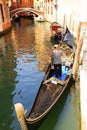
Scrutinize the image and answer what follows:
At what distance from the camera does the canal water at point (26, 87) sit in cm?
605

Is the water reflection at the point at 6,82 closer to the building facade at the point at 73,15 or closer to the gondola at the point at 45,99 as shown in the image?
the gondola at the point at 45,99

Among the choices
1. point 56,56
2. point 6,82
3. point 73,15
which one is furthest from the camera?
point 73,15

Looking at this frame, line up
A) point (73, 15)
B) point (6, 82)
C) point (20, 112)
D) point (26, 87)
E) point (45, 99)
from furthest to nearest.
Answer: point (73, 15), point (6, 82), point (26, 87), point (45, 99), point (20, 112)

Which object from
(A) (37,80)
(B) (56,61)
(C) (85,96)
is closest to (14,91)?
(A) (37,80)

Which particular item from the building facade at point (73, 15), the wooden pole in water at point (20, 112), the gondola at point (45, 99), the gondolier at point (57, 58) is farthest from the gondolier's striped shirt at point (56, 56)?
the wooden pole in water at point (20, 112)

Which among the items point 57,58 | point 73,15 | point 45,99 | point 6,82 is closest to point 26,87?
point 6,82

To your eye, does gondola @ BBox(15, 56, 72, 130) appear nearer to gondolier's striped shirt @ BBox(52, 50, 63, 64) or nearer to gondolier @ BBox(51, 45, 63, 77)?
gondolier @ BBox(51, 45, 63, 77)

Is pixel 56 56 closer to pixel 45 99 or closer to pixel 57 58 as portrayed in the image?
pixel 57 58

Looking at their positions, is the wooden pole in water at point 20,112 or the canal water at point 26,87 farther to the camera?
the canal water at point 26,87

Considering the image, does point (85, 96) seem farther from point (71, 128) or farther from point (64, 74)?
point (64, 74)

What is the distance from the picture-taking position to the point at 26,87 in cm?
842

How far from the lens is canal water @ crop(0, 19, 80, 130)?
605cm

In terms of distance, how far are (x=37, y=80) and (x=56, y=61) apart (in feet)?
5.81

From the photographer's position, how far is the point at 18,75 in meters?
9.79
